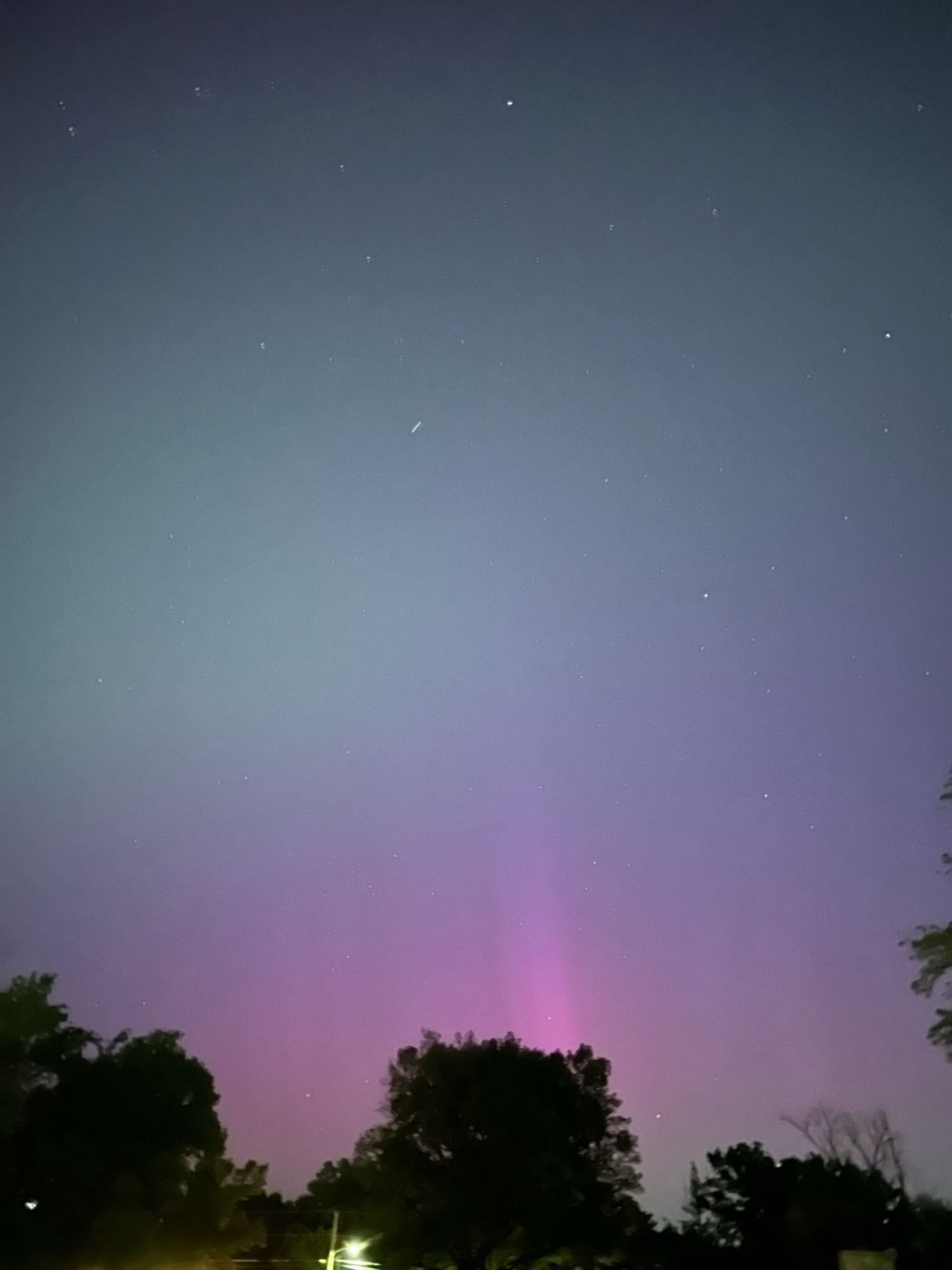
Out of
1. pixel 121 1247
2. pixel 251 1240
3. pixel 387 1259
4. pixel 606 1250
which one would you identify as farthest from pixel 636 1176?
pixel 121 1247

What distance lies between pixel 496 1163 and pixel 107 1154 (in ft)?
59.8

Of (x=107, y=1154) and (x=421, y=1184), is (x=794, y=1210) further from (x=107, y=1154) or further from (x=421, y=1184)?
(x=107, y=1154)

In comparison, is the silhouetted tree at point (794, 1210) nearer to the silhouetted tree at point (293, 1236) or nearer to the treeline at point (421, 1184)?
the treeline at point (421, 1184)

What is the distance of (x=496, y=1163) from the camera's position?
168 ft

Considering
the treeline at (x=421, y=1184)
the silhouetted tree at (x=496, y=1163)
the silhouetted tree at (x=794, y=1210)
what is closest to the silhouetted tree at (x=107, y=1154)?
the treeline at (x=421, y=1184)

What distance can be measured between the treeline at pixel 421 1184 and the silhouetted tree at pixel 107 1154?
62mm

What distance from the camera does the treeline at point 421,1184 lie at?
38719 millimetres

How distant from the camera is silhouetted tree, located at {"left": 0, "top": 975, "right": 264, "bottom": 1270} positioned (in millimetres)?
37844

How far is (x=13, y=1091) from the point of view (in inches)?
1558

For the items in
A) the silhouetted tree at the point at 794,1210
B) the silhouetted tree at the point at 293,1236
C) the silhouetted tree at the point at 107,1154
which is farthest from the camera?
the silhouetted tree at the point at 293,1236

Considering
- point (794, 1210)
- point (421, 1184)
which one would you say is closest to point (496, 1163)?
point (421, 1184)

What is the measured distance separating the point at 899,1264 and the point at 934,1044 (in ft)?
89.0

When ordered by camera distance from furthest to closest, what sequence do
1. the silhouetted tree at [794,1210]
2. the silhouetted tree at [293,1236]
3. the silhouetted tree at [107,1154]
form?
the silhouetted tree at [293,1236], the silhouetted tree at [794,1210], the silhouetted tree at [107,1154]

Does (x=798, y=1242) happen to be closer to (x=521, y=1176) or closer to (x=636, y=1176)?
(x=636, y=1176)
